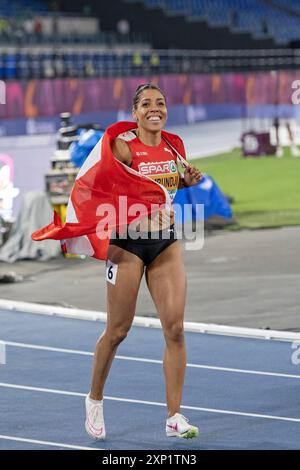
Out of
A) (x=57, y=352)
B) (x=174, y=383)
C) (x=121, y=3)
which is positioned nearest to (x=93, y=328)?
(x=57, y=352)

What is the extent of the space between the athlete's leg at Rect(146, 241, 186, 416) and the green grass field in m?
9.66

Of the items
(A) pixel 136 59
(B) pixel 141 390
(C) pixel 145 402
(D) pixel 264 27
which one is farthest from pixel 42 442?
(D) pixel 264 27

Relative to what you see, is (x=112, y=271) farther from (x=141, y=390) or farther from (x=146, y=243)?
(x=141, y=390)

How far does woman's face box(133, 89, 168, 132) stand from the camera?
6.36 m

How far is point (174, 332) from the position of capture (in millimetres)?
6379

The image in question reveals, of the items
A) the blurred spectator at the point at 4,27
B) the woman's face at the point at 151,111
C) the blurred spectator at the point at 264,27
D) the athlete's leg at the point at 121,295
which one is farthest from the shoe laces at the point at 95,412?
the blurred spectator at the point at 264,27

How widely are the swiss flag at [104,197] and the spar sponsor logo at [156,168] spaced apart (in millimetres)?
38

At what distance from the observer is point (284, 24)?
43906mm

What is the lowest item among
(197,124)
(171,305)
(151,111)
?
(197,124)

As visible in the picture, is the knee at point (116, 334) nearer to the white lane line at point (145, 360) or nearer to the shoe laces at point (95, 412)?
the shoe laces at point (95, 412)

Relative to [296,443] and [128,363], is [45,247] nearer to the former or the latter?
[128,363]

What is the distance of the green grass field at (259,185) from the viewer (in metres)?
17.0

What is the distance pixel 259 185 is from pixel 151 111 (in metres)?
15.0

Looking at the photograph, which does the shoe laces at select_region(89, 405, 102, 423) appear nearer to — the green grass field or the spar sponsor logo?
the spar sponsor logo
